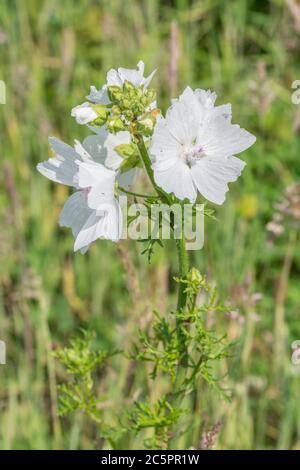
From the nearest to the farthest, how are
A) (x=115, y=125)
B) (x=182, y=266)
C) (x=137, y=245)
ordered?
1. (x=115, y=125)
2. (x=182, y=266)
3. (x=137, y=245)

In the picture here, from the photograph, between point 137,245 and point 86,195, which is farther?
point 137,245

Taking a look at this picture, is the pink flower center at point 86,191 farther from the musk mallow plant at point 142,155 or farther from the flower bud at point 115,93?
the flower bud at point 115,93

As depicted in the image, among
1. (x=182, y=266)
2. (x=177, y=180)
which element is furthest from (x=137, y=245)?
(x=177, y=180)

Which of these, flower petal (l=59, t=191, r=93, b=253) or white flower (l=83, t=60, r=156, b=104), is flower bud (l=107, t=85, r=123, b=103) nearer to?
white flower (l=83, t=60, r=156, b=104)

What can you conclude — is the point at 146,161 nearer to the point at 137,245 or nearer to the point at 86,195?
the point at 86,195
